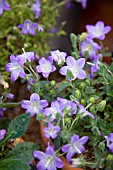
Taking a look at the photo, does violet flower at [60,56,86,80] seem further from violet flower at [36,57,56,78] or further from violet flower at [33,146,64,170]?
violet flower at [33,146,64,170]

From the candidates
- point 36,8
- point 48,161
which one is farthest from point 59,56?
point 36,8

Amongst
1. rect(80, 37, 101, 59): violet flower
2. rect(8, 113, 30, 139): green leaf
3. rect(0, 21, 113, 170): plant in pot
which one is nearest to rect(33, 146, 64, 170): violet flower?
rect(0, 21, 113, 170): plant in pot

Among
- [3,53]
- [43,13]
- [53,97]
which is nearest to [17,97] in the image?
[3,53]

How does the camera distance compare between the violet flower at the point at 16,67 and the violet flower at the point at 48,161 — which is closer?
the violet flower at the point at 48,161

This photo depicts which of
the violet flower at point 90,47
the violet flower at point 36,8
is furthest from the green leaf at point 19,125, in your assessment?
the violet flower at point 36,8

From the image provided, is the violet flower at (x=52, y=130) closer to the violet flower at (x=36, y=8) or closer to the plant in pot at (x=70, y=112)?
the plant in pot at (x=70, y=112)

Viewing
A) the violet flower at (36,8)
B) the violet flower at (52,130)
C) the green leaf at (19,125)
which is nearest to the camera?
the violet flower at (52,130)

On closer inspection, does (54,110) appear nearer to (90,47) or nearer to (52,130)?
(52,130)
